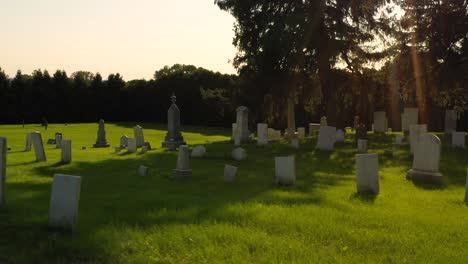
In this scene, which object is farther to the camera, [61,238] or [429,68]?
[429,68]

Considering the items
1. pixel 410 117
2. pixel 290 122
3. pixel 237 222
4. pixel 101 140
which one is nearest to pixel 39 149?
pixel 101 140

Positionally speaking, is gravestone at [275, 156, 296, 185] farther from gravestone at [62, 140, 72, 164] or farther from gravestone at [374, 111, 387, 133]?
gravestone at [374, 111, 387, 133]

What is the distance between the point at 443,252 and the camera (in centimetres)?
582

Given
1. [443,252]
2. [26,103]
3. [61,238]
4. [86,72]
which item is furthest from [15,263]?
[86,72]

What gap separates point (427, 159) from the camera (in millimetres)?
11969

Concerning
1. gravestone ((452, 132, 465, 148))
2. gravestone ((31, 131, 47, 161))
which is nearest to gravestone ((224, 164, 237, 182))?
gravestone ((31, 131, 47, 161))

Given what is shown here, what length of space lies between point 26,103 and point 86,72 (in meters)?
54.6

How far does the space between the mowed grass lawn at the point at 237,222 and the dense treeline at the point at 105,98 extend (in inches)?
1835

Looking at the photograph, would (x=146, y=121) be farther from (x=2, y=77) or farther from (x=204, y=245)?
(x=204, y=245)

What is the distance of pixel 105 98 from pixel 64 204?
2439 inches

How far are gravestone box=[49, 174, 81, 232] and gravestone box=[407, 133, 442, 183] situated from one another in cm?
842

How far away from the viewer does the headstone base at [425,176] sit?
38.6 feet

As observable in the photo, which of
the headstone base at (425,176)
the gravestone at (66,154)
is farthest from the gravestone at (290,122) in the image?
the headstone base at (425,176)

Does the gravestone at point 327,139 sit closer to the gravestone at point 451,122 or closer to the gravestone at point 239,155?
the gravestone at point 239,155
